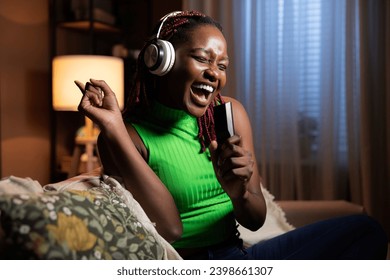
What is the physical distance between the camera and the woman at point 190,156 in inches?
34.9

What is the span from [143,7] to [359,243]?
2.71 meters

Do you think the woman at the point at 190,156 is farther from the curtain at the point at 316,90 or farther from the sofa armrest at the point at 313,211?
the curtain at the point at 316,90

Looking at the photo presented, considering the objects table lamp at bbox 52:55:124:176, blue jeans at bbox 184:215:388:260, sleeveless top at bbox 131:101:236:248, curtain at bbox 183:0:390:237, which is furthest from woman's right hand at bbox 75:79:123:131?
curtain at bbox 183:0:390:237

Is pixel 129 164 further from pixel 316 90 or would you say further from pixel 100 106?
pixel 316 90

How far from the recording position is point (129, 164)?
2.90 ft

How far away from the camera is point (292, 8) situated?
277 cm

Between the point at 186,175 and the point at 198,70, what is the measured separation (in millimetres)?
209

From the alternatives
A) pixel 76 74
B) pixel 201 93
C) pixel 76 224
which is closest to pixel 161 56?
pixel 201 93

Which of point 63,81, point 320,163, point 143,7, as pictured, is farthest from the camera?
point 143,7

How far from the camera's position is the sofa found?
65 centimetres

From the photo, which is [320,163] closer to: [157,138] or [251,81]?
[251,81]
